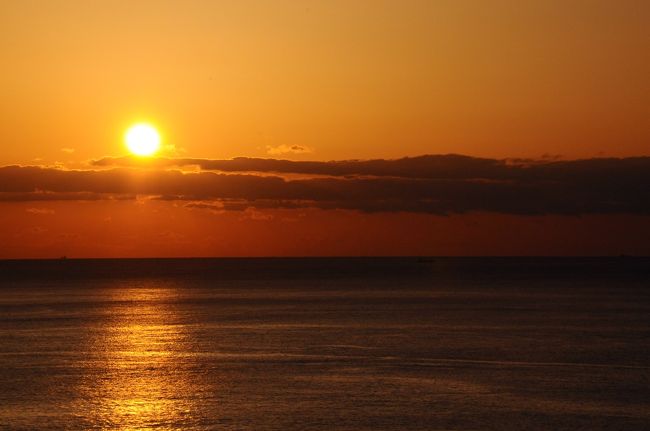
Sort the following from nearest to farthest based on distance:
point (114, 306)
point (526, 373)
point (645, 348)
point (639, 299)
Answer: point (526, 373)
point (645, 348)
point (114, 306)
point (639, 299)

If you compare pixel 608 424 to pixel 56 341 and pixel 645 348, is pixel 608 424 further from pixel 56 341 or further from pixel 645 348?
pixel 56 341

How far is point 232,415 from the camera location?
109 feet

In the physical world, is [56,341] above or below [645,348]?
above

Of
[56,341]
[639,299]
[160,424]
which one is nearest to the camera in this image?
[160,424]

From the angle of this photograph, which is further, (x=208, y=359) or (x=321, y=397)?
(x=208, y=359)

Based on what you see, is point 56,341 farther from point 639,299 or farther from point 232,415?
point 639,299

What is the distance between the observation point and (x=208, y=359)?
50188mm

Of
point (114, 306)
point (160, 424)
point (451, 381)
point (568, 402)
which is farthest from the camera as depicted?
point (114, 306)

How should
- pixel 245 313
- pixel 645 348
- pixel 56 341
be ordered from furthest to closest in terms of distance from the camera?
pixel 245 313
pixel 56 341
pixel 645 348

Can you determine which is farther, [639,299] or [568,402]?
[639,299]

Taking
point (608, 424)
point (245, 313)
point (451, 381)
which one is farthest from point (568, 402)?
point (245, 313)

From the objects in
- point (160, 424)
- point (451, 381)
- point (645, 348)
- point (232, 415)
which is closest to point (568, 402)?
point (451, 381)

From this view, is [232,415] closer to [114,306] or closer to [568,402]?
[568,402]

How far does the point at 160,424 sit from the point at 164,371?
13.7 meters
